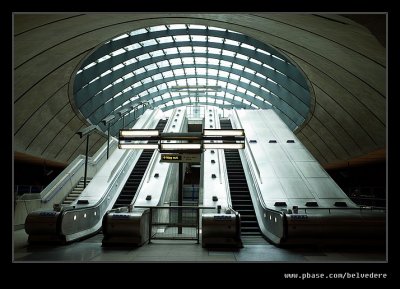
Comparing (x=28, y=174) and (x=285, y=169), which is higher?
(x=285, y=169)

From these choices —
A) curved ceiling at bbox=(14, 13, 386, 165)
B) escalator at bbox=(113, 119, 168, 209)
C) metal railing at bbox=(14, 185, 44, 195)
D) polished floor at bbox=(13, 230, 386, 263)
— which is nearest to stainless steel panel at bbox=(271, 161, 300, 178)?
curved ceiling at bbox=(14, 13, 386, 165)

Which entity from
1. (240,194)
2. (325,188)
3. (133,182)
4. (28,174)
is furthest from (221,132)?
(28,174)

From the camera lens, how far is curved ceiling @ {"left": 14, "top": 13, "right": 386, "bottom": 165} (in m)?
9.20

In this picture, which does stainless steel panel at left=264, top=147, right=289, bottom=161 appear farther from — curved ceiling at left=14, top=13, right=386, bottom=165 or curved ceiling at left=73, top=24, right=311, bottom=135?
curved ceiling at left=73, top=24, right=311, bottom=135

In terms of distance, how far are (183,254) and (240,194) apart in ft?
19.4

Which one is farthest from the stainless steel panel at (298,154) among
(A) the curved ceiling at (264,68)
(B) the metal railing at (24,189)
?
(B) the metal railing at (24,189)

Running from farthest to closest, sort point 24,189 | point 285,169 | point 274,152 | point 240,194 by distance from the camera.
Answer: point 274,152, point 24,189, point 285,169, point 240,194

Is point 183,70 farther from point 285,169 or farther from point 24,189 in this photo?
point 285,169

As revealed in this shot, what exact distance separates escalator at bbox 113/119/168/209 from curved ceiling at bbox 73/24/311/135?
494cm

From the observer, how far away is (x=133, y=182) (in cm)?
1404

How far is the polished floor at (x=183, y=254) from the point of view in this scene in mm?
6555

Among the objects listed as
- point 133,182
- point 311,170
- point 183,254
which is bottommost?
point 183,254

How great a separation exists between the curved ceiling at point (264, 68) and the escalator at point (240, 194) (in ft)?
18.7
